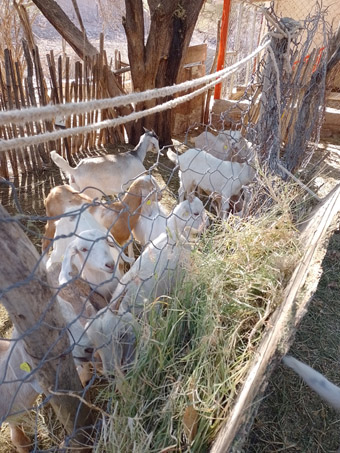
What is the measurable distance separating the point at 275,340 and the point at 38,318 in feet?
2.90

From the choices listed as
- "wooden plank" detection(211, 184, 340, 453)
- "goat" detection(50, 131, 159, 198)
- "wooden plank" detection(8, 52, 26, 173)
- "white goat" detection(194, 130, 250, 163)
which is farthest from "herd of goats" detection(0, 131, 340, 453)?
"wooden plank" detection(8, 52, 26, 173)

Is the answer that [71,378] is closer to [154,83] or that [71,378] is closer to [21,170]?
[21,170]

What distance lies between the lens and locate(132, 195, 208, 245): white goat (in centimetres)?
275

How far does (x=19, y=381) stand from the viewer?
144cm

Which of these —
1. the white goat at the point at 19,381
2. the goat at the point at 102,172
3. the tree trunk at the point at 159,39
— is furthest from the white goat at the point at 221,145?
the white goat at the point at 19,381

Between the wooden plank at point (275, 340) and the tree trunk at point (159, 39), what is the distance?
422cm

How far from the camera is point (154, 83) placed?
5.77 meters

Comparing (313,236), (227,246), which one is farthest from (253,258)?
(313,236)

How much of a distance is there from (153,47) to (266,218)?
398cm

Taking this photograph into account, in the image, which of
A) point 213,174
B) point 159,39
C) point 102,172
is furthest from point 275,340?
point 159,39

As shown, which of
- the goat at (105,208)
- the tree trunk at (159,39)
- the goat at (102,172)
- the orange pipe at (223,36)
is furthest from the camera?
the orange pipe at (223,36)

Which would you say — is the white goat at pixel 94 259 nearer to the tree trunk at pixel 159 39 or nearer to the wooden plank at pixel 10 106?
the wooden plank at pixel 10 106

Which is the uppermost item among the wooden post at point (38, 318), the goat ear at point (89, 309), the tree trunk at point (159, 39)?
the tree trunk at point (159, 39)

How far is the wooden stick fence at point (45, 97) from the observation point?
15.8ft
